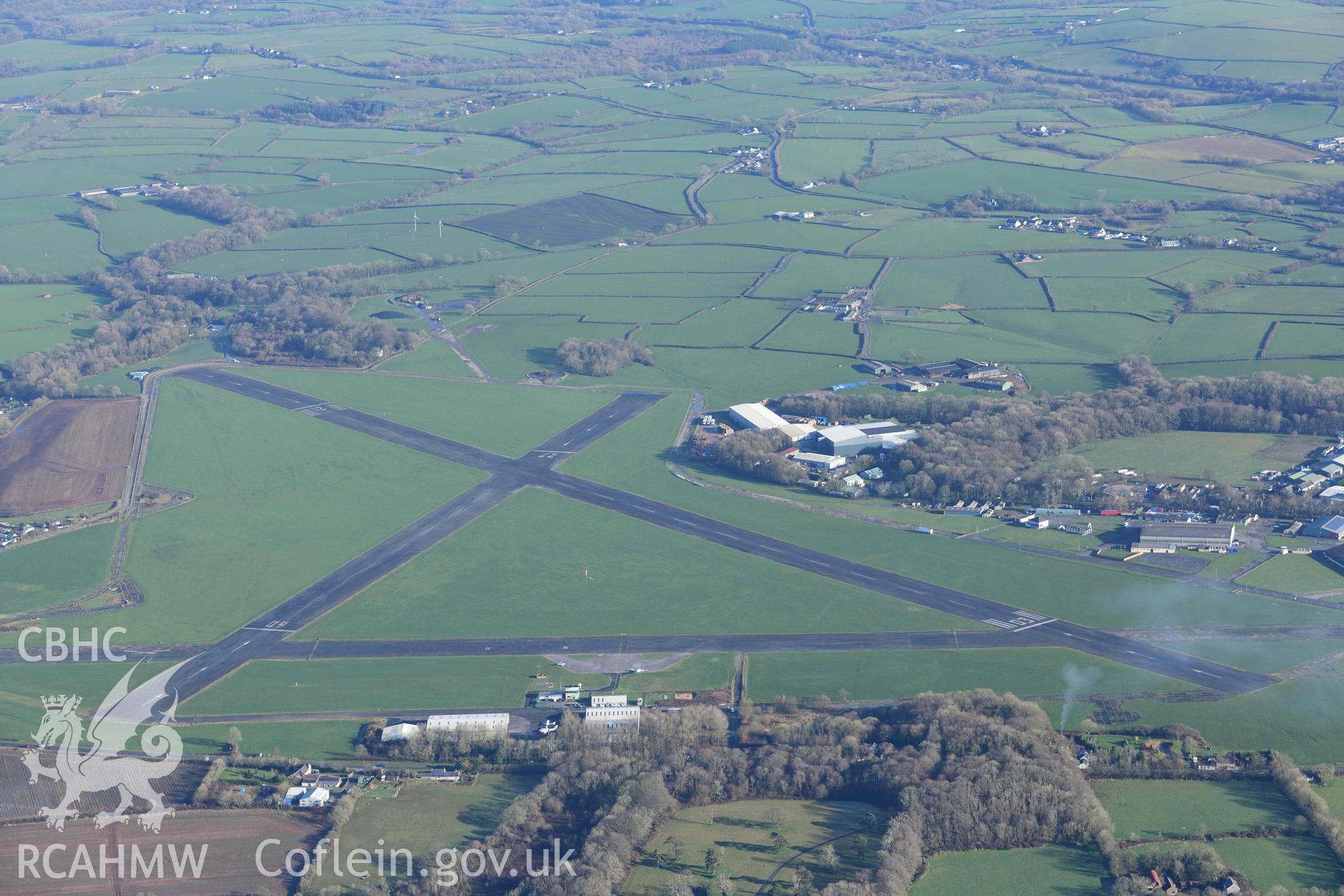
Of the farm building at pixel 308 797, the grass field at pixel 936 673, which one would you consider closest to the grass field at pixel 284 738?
the farm building at pixel 308 797

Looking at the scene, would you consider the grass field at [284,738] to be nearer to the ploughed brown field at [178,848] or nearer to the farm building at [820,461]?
the ploughed brown field at [178,848]

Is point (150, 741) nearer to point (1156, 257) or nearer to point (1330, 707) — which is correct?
point (1330, 707)

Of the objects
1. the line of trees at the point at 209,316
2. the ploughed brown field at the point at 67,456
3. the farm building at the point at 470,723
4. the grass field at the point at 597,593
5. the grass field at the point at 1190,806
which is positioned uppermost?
the line of trees at the point at 209,316

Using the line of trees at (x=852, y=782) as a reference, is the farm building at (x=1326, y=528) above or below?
above

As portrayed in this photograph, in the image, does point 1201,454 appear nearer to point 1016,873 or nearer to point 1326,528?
point 1326,528

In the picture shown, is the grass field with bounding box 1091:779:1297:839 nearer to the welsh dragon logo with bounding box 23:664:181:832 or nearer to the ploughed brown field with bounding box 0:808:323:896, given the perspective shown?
the ploughed brown field with bounding box 0:808:323:896

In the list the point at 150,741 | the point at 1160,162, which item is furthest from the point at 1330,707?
the point at 1160,162

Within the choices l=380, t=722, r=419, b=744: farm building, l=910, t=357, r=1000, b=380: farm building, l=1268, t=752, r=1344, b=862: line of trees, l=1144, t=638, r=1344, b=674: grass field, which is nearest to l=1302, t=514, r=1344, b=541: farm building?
l=1144, t=638, r=1344, b=674: grass field

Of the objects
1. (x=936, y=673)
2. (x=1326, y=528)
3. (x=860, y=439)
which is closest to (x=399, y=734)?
(x=936, y=673)
